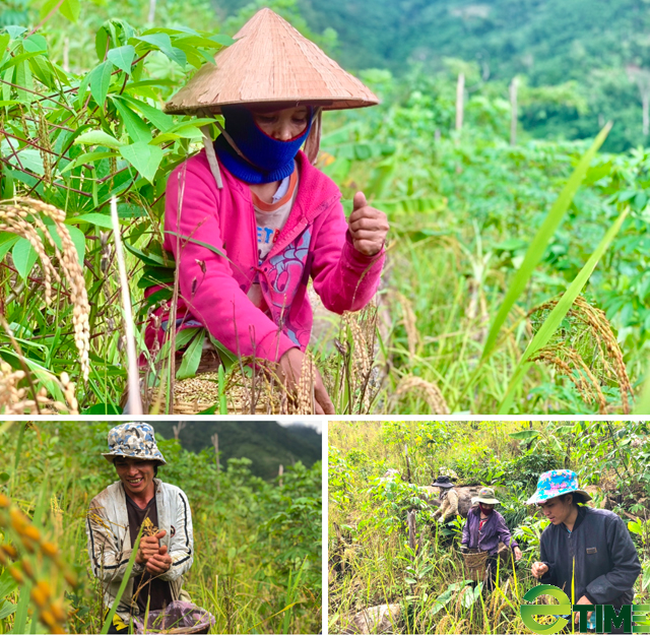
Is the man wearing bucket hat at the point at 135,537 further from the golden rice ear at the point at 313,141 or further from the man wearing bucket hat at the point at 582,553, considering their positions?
the golden rice ear at the point at 313,141

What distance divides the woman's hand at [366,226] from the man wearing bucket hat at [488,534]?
61 centimetres

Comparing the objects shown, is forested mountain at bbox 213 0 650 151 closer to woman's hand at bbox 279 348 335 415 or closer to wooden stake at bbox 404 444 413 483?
woman's hand at bbox 279 348 335 415

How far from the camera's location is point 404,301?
285cm

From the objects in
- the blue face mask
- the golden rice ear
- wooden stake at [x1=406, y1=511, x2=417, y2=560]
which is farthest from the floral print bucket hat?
the golden rice ear

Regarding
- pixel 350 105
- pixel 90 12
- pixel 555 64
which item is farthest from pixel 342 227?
pixel 555 64

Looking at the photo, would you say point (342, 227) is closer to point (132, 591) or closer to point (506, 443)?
point (506, 443)

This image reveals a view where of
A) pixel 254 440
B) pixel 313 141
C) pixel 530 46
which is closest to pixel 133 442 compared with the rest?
pixel 254 440

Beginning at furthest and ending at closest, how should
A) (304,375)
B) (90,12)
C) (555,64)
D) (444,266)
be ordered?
(555,64) → (90,12) → (444,266) → (304,375)

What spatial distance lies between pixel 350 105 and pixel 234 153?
295mm

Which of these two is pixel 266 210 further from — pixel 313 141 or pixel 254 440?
pixel 254 440

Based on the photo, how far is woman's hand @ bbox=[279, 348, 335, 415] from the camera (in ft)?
4.27

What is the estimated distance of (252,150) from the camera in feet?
4.84

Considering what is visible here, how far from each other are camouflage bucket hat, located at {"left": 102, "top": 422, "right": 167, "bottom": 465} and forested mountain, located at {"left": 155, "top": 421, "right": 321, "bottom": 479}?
0.07 ft

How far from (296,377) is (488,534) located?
512 mm
